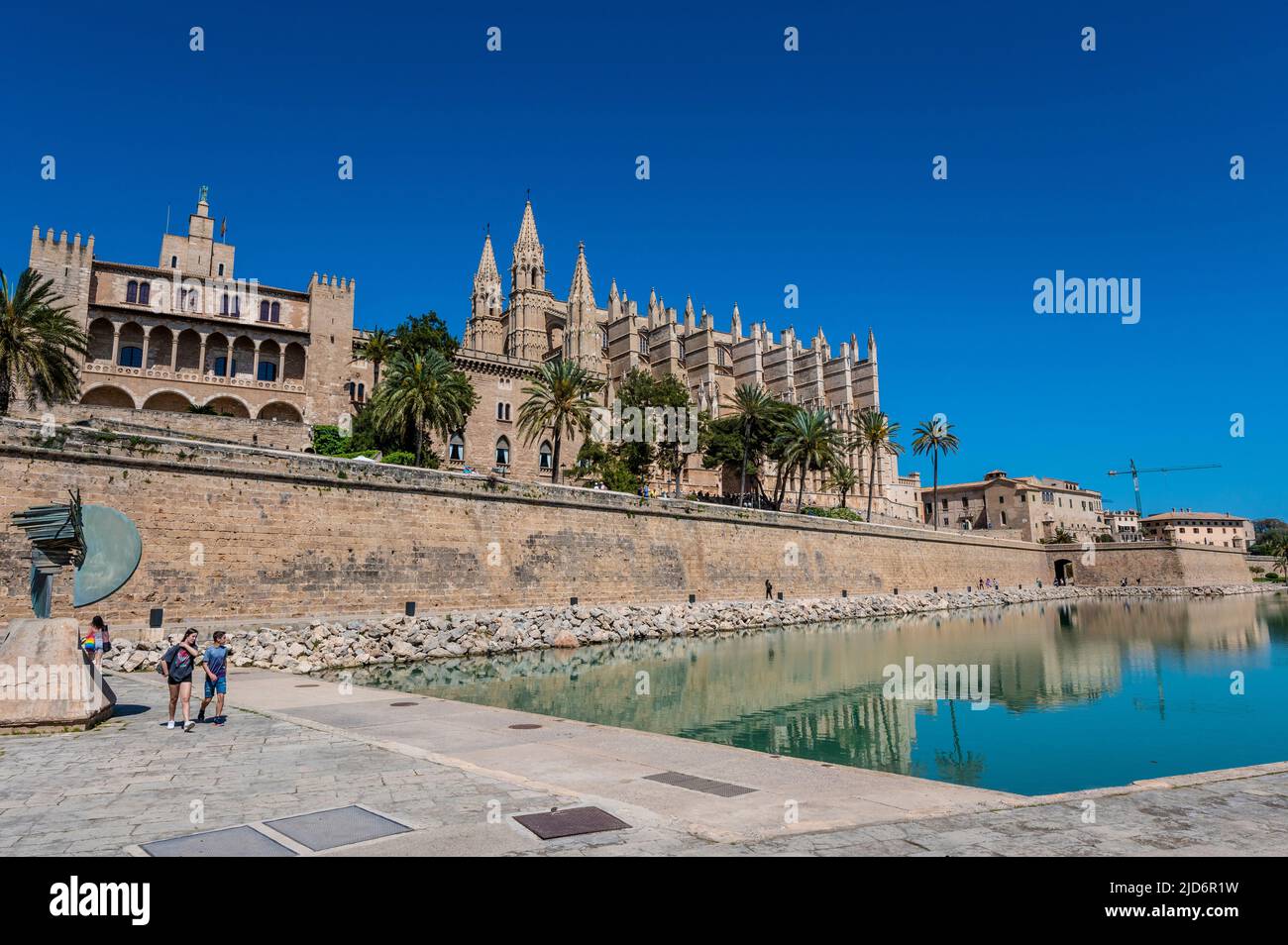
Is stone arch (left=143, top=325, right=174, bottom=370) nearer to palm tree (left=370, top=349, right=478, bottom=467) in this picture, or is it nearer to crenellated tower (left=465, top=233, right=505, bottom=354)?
palm tree (left=370, top=349, right=478, bottom=467)

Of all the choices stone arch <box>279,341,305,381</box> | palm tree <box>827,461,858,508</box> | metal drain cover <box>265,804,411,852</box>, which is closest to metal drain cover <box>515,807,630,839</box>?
metal drain cover <box>265,804,411,852</box>

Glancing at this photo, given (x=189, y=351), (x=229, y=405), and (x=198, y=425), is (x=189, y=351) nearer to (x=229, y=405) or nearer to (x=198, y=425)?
(x=229, y=405)

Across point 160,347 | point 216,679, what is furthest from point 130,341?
point 216,679

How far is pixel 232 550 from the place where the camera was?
2167 cm

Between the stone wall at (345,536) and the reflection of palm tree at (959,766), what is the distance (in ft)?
58.2

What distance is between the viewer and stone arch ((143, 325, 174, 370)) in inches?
1660

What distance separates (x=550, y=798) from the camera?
6.32 meters

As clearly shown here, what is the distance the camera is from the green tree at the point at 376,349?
45938mm

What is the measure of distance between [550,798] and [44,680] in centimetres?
687

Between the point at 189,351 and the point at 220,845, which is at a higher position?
the point at 189,351

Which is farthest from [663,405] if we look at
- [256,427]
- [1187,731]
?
[1187,731]

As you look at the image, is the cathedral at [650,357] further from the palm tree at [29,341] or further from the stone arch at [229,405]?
the palm tree at [29,341]

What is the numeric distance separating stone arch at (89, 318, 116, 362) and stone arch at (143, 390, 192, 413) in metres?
2.84
